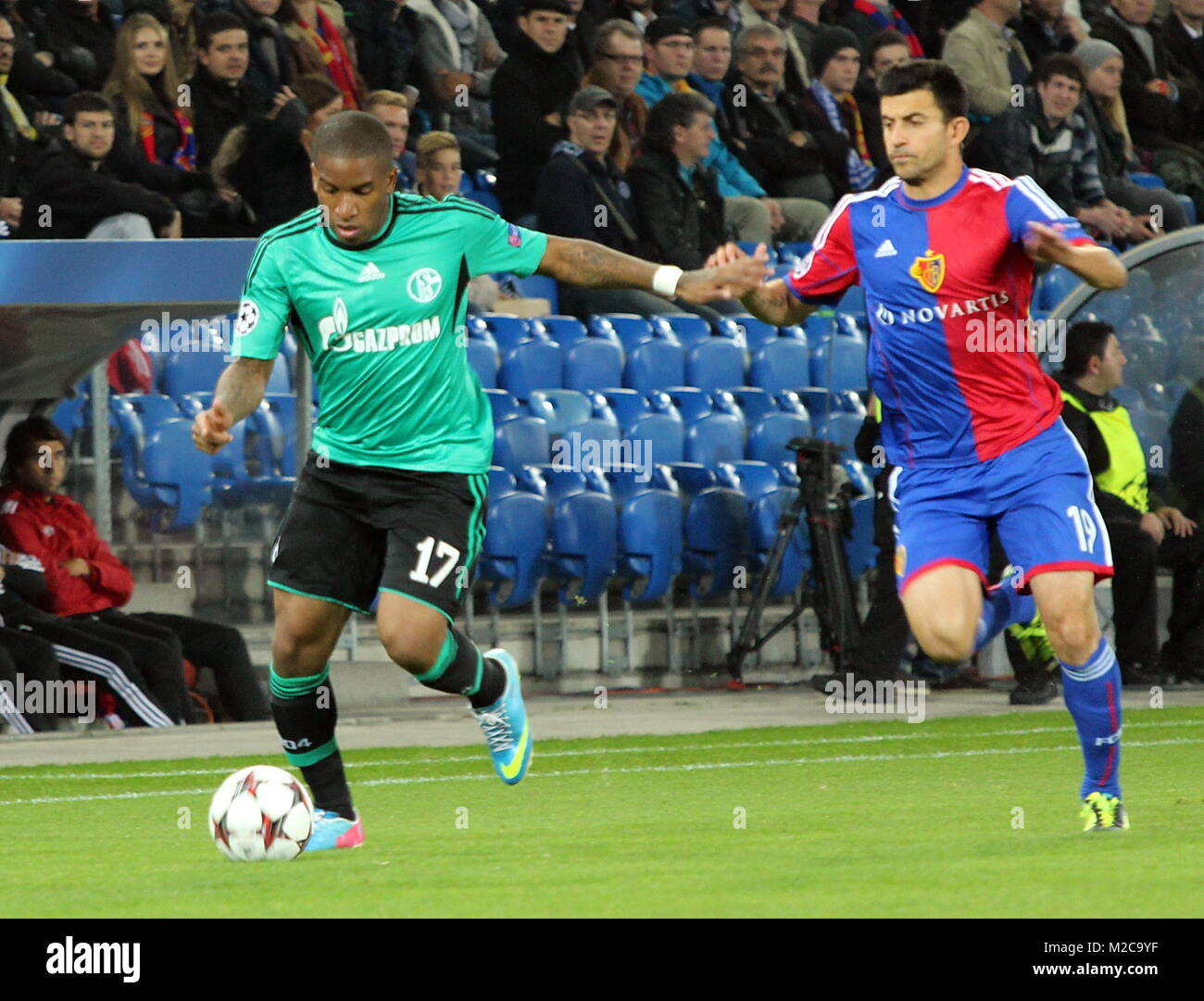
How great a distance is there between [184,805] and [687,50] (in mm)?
8820

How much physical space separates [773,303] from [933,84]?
32.3 inches

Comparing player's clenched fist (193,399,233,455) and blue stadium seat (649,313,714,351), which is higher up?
blue stadium seat (649,313,714,351)

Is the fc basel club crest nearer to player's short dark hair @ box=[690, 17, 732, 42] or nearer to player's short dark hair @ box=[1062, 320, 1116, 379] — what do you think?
player's short dark hair @ box=[1062, 320, 1116, 379]

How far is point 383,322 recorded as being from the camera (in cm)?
671

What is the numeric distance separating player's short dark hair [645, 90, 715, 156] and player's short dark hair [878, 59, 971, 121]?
828cm

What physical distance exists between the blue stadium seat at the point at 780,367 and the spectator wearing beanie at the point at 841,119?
73.3 inches

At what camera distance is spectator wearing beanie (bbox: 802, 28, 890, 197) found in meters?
16.8

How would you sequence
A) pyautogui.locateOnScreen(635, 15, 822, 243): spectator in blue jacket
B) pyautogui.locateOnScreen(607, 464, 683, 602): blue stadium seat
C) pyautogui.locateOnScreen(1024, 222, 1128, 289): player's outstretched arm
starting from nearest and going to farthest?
pyautogui.locateOnScreen(1024, 222, 1128, 289): player's outstretched arm < pyautogui.locateOnScreen(607, 464, 683, 602): blue stadium seat < pyautogui.locateOnScreen(635, 15, 822, 243): spectator in blue jacket

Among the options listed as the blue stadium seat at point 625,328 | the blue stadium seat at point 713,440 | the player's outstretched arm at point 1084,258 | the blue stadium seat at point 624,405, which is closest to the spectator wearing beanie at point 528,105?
the blue stadium seat at point 625,328

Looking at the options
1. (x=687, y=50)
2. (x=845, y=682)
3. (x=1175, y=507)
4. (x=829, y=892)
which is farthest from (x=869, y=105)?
(x=829, y=892)

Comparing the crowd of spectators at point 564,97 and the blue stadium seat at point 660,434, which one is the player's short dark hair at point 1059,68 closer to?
the crowd of spectators at point 564,97

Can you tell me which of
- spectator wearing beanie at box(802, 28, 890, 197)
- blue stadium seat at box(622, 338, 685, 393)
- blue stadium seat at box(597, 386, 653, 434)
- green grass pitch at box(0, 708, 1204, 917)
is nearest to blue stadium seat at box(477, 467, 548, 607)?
blue stadium seat at box(597, 386, 653, 434)

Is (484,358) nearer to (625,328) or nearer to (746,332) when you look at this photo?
(625,328)
